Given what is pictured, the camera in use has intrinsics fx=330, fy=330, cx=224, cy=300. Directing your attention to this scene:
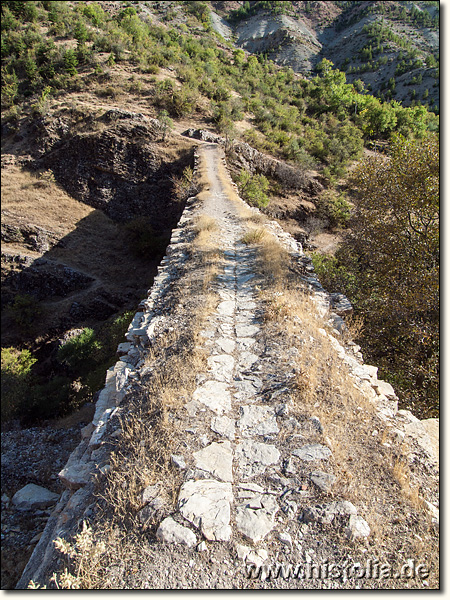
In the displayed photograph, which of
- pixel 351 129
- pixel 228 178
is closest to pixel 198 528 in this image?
pixel 228 178

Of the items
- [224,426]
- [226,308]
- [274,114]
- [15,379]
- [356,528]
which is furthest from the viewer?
[274,114]

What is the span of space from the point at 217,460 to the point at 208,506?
48 centimetres

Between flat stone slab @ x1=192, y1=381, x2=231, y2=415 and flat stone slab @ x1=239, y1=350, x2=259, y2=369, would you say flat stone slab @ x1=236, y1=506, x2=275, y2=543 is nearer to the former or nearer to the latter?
flat stone slab @ x1=192, y1=381, x2=231, y2=415

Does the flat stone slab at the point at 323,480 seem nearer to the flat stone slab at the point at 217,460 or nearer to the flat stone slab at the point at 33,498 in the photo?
the flat stone slab at the point at 217,460

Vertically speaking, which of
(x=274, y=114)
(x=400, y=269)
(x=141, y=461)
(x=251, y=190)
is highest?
(x=274, y=114)

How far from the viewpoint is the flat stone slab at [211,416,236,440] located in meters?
3.42

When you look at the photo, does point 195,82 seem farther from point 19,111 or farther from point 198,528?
point 198,528

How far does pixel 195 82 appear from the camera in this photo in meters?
26.1

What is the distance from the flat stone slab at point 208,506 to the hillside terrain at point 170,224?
0.14 meters

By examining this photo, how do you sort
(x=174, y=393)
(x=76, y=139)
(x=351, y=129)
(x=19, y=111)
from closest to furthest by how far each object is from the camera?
(x=174, y=393)
(x=76, y=139)
(x=19, y=111)
(x=351, y=129)

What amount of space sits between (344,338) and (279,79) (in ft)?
150

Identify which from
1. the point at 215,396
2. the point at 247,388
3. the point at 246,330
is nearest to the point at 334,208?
the point at 246,330

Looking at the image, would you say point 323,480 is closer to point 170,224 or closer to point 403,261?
point 403,261

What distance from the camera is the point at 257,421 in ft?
11.7
